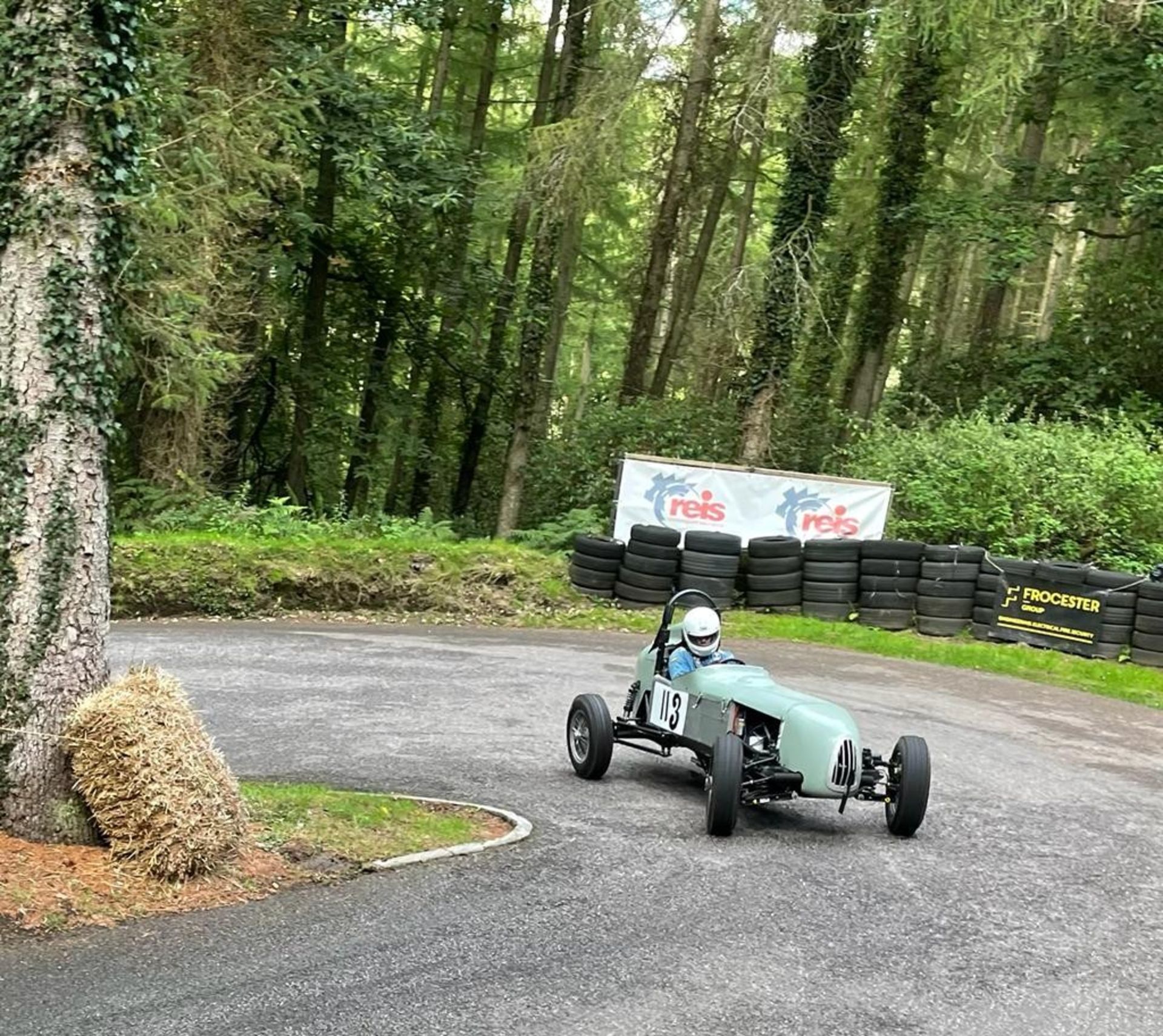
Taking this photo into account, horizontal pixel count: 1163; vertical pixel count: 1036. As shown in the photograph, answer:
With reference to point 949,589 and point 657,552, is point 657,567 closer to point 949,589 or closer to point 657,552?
point 657,552

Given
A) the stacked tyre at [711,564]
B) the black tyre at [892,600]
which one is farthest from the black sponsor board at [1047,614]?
the stacked tyre at [711,564]

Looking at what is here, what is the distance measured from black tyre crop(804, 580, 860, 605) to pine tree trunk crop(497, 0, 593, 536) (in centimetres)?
661

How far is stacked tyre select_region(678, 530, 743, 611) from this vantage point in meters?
16.4

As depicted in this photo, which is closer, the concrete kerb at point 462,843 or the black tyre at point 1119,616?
the concrete kerb at point 462,843

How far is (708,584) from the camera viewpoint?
53.7ft

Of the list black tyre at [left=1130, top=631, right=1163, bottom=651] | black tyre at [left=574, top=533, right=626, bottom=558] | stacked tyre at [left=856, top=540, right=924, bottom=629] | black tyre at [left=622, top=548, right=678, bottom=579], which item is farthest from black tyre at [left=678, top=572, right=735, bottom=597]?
black tyre at [left=1130, top=631, right=1163, bottom=651]

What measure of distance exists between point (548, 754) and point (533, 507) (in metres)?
15.7

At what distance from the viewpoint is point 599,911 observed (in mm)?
5562

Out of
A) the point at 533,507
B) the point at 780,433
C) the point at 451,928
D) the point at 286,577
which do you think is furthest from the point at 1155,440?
the point at 451,928

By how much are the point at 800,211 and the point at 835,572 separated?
272 inches

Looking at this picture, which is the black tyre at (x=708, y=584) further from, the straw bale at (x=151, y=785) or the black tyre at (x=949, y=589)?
the straw bale at (x=151, y=785)

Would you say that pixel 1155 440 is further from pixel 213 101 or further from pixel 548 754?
pixel 213 101

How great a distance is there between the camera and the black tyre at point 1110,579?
14891 millimetres

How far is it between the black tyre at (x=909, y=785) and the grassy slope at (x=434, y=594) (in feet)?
24.9
